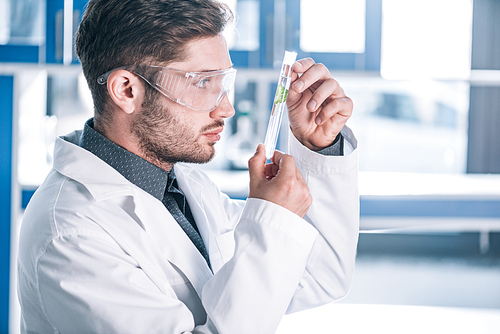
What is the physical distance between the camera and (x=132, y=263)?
0.96m

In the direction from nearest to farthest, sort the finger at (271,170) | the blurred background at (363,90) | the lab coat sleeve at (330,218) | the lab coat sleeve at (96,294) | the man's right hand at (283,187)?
the lab coat sleeve at (96,294), the man's right hand at (283,187), the finger at (271,170), the lab coat sleeve at (330,218), the blurred background at (363,90)

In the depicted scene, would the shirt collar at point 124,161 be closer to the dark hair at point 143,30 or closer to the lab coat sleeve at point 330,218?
the dark hair at point 143,30

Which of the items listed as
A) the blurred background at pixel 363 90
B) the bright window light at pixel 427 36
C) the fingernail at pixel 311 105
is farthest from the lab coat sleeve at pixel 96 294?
the bright window light at pixel 427 36

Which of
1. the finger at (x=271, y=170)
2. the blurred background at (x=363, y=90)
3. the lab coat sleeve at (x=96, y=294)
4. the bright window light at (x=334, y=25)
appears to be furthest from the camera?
the bright window light at (x=334, y=25)

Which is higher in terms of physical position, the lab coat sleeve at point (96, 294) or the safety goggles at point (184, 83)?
the safety goggles at point (184, 83)

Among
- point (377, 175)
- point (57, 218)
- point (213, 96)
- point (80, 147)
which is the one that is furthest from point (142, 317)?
point (377, 175)

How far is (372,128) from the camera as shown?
314 centimetres

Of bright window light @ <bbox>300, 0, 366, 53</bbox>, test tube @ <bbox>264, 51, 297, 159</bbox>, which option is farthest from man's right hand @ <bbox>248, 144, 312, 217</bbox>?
bright window light @ <bbox>300, 0, 366, 53</bbox>

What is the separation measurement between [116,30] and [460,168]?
2436 millimetres

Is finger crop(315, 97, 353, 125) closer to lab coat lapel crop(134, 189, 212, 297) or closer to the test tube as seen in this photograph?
the test tube

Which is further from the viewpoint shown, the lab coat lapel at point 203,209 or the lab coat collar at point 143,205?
the lab coat lapel at point 203,209

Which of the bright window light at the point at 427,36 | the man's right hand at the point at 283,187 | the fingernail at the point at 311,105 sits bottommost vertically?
the man's right hand at the point at 283,187

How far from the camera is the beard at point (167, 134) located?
118cm

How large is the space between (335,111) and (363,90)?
183cm
